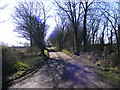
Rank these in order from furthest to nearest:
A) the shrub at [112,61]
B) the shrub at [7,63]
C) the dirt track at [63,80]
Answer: the shrub at [112,61], the shrub at [7,63], the dirt track at [63,80]

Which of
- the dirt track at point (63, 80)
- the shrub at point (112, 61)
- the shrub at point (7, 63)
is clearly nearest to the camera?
the dirt track at point (63, 80)

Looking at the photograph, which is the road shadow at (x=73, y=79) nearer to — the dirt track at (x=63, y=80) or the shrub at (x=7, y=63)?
the dirt track at (x=63, y=80)

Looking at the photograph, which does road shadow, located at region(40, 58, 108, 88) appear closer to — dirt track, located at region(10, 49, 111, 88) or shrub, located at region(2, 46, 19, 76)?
dirt track, located at region(10, 49, 111, 88)

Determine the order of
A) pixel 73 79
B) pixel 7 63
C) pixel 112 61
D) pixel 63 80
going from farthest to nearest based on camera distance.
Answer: pixel 112 61, pixel 7 63, pixel 73 79, pixel 63 80

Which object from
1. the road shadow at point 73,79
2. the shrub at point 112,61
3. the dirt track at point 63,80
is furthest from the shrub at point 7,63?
the shrub at point 112,61

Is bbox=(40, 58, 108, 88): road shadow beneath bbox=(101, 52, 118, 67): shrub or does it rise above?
beneath

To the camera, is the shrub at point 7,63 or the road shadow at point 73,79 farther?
the shrub at point 7,63

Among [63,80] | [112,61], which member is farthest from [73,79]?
[112,61]

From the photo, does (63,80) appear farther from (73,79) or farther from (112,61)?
(112,61)

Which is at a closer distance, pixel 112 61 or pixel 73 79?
pixel 73 79

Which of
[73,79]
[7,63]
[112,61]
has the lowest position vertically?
[73,79]

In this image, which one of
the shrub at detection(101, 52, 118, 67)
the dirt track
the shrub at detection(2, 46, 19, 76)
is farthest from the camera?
the shrub at detection(101, 52, 118, 67)

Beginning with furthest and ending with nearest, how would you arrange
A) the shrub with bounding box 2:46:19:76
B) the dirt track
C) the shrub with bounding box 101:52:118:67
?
the shrub with bounding box 101:52:118:67 → the shrub with bounding box 2:46:19:76 → the dirt track

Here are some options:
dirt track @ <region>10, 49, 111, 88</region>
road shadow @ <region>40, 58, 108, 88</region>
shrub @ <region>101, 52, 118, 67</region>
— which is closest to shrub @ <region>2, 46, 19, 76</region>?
dirt track @ <region>10, 49, 111, 88</region>
